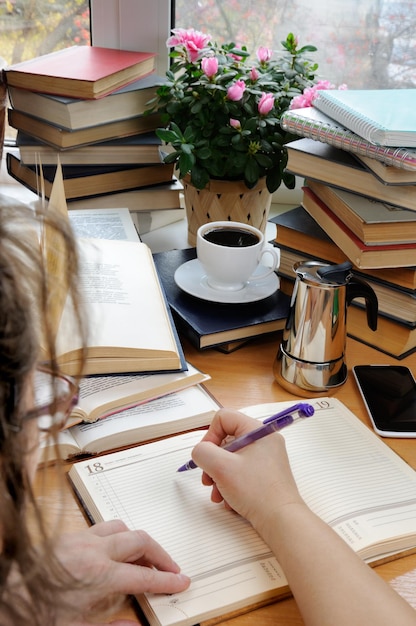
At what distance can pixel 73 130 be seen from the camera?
1.23m

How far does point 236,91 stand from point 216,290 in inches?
13.4

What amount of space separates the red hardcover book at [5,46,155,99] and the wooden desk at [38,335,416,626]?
49 centimetres

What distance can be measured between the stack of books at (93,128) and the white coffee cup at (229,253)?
269 millimetres

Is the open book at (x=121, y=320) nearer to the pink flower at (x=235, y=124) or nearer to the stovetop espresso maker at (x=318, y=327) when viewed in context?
the stovetop espresso maker at (x=318, y=327)

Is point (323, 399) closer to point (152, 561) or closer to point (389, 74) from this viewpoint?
point (152, 561)

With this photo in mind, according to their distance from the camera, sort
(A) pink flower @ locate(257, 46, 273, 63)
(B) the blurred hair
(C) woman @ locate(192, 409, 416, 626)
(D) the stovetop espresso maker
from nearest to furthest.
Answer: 1. (B) the blurred hair
2. (C) woman @ locate(192, 409, 416, 626)
3. (D) the stovetop espresso maker
4. (A) pink flower @ locate(257, 46, 273, 63)

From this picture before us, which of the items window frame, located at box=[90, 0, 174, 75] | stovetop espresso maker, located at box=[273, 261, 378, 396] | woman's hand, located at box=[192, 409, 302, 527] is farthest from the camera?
window frame, located at box=[90, 0, 174, 75]

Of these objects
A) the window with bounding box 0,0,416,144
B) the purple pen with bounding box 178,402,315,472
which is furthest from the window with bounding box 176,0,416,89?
the purple pen with bounding box 178,402,315,472

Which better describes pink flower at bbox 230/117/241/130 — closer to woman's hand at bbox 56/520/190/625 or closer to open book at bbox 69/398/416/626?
open book at bbox 69/398/416/626

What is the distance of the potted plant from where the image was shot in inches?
47.5

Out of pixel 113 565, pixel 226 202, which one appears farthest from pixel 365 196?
pixel 113 565

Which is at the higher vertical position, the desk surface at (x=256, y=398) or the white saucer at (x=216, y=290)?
the white saucer at (x=216, y=290)

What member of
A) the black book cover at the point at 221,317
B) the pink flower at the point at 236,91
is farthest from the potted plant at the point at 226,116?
the black book cover at the point at 221,317

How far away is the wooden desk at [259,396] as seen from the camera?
2.26ft
